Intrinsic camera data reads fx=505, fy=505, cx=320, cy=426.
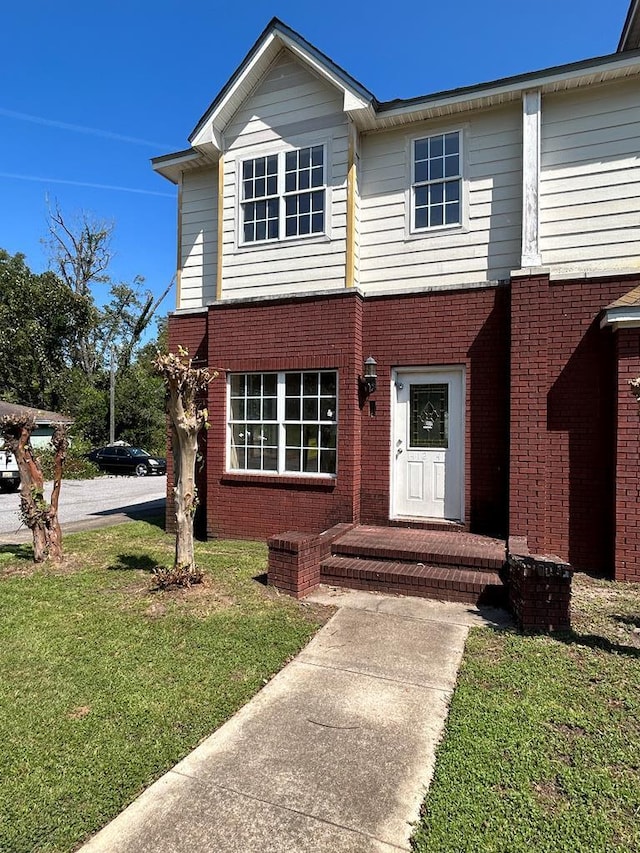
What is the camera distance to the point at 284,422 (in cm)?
821

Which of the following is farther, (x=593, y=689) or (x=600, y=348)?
(x=600, y=348)

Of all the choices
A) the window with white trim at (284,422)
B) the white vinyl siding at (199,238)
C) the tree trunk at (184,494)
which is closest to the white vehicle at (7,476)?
the white vinyl siding at (199,238)

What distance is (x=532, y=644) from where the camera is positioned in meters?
4.38

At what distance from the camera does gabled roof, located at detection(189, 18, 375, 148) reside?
7.45 m

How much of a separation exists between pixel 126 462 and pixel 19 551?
18707mm

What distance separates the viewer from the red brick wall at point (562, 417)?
661 cm

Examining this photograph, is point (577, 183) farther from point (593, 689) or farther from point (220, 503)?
point (220, 503)

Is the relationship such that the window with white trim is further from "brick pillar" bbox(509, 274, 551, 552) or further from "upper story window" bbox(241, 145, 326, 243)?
"brick pillar" bbox(509, 274, 551, 552)

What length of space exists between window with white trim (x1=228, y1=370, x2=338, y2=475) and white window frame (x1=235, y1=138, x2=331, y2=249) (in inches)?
85.6

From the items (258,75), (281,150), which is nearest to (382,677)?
(281,150)

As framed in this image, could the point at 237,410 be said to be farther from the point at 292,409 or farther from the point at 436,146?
the point at 436,146

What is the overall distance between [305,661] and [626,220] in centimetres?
680

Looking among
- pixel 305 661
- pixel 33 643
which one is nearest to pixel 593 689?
pixel 305 661

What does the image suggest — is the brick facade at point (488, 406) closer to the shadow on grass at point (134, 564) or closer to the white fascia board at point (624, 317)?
the white fascia board at point (624, 317)
